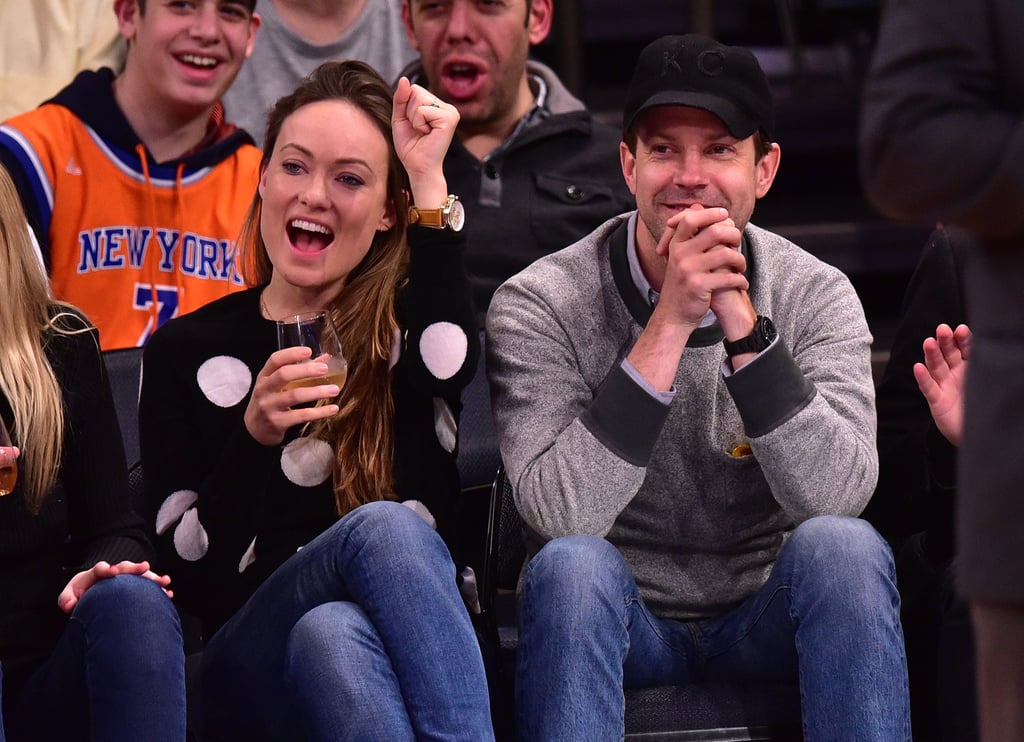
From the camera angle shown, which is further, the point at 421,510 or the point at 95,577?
the point at 421,510

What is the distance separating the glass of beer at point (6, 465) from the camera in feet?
6.32

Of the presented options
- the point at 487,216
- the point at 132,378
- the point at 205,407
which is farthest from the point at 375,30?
the point at 205,407

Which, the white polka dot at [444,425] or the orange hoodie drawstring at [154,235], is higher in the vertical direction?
the orange hoodie drawstring at [154,235]

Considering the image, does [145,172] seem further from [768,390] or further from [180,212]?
[768,390]

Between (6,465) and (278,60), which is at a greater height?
(278,60)

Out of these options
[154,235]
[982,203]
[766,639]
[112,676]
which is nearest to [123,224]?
[154,235]

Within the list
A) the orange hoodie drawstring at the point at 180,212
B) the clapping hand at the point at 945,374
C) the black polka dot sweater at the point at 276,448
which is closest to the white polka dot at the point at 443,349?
the black polka dot sweater at the point at 276,448

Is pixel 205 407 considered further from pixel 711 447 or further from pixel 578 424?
pixel 711 447

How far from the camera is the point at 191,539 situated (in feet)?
6.95

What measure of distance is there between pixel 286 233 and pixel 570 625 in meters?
0.72

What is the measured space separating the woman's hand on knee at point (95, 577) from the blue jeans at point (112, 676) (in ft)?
0.04

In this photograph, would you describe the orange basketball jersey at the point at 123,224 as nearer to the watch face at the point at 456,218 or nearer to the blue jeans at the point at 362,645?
the watch face at the point at 456,218

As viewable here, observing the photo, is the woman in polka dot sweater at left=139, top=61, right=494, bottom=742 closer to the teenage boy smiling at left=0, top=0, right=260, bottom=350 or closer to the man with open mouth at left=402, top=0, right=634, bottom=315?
the teenage boy smiling at left=0, top=0, right=260, bottom=350

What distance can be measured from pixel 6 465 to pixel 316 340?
41 cm
